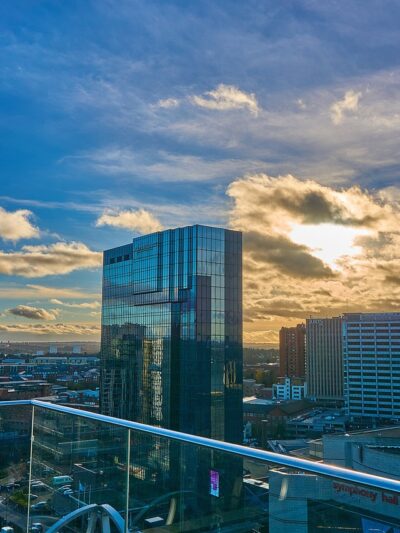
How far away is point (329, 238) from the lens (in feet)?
97.9

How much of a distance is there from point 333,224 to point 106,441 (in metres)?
26.6

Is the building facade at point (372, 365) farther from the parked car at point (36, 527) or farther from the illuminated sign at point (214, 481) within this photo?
the illuminated sign at point (214, 481)

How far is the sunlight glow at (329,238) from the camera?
2794 centimetres

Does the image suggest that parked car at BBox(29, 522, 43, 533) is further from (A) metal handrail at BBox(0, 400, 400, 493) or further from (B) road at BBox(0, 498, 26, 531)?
(A) metal handrail at BBox(0, 400, 400, 493)

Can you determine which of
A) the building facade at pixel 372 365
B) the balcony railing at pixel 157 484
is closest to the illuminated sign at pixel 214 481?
the balcony railing at pixel 157 484

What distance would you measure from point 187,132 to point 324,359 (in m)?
78.5

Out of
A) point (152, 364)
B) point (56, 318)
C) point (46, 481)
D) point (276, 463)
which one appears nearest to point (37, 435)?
point (46, 481)

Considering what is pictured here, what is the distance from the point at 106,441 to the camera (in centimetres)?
234

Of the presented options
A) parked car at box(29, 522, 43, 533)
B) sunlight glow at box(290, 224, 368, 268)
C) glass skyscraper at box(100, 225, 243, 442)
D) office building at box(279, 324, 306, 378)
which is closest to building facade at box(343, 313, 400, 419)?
office building at box(279, 324, 306, 378)

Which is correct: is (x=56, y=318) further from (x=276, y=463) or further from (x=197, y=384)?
(x=276, y=463)

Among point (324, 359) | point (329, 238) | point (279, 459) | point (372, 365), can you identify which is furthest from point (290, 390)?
point (279, 459)

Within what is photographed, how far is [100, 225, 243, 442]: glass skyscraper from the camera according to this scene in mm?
23984

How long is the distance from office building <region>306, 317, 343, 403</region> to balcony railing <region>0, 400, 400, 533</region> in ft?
272

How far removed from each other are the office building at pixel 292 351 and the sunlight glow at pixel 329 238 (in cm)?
6686
